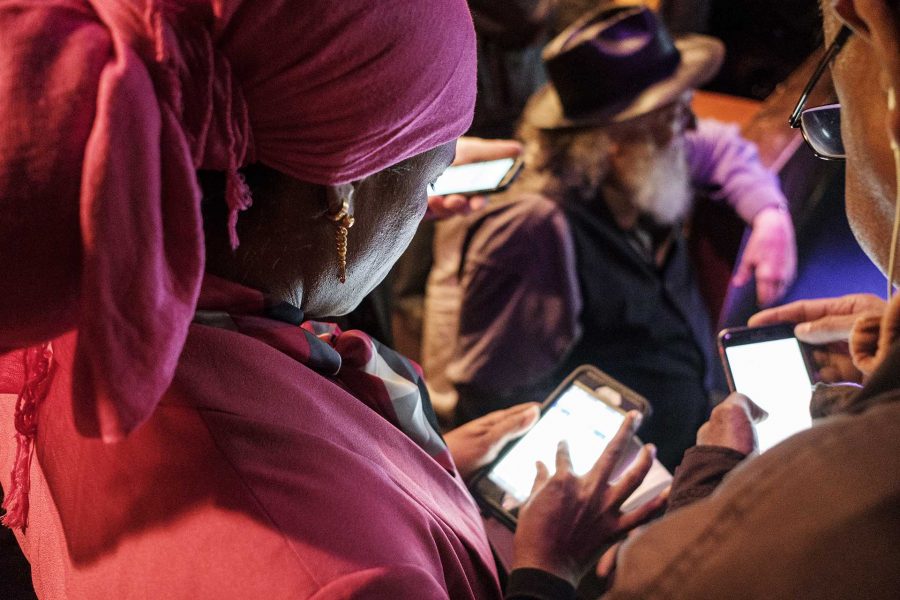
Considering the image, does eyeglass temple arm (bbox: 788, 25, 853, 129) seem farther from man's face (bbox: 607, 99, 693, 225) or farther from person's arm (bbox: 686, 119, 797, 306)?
person's arm (bbox: 686, 119, 797, 306)

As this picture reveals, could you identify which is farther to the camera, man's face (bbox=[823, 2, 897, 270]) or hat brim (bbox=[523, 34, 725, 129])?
hat brim (bbox=[523, 34, 725, 129])

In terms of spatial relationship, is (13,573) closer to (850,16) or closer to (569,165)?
(850,16)

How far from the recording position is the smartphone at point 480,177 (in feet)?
4.28

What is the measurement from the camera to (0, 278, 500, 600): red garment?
1.66ft

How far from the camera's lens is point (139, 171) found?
1.43ft

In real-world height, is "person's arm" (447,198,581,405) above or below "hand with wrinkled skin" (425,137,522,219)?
below

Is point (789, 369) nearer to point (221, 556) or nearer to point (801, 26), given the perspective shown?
point (221, 556)

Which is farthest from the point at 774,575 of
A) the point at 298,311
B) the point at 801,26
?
the point at 801,26

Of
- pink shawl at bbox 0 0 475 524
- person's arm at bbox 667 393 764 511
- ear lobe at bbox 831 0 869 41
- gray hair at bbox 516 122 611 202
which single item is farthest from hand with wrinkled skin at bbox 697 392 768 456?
gray hair at bbox 516 122 611 202

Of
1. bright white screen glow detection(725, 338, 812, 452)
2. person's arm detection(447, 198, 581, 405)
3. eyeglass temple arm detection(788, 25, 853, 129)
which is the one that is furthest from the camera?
person's arm detection(447, 198, 581, 405)

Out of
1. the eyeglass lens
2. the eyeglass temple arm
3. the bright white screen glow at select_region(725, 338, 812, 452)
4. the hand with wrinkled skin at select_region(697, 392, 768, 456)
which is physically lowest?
the bright white screen glow at select_region(725, 338, 812, 452)

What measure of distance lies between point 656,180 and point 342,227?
1179mm

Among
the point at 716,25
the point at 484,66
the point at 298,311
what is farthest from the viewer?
the point at 716,25

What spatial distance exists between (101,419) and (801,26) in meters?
3.07
